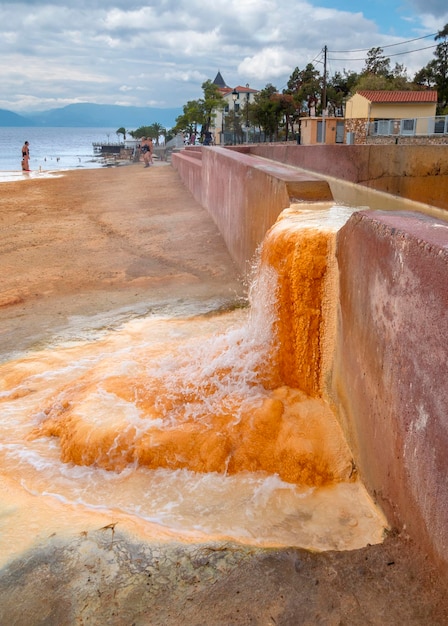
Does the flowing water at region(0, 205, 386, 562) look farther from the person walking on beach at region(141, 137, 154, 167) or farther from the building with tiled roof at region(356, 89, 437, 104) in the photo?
the building with tiled roof at region(356, 89, 437, 104)

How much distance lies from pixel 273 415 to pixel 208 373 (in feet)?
2.78

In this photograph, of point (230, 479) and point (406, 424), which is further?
point (230, 479)

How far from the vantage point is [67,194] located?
17391 mm

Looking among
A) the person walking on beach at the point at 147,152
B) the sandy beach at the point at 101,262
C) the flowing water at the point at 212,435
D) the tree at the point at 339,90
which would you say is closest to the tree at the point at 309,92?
the tree at the point at 339,90

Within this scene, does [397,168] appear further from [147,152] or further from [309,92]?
[309,92]

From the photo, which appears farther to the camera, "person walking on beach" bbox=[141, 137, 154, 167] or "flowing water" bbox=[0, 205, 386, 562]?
"person walking on beach" bbox=[141, 137, 154, 167]

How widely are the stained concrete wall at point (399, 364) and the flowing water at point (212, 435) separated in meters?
0.32

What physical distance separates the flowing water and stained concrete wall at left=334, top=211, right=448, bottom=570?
12.4 inches

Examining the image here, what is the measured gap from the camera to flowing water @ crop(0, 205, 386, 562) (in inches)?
125

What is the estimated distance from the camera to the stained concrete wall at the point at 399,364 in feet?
7.59

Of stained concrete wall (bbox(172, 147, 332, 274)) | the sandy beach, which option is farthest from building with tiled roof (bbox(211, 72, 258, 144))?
stained concrete wall (bbox(172, 147, 332, 274))

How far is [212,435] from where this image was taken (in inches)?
152

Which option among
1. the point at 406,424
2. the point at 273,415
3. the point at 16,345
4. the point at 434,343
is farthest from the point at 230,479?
the point at 16,345

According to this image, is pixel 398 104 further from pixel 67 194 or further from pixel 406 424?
pixel 406 424
